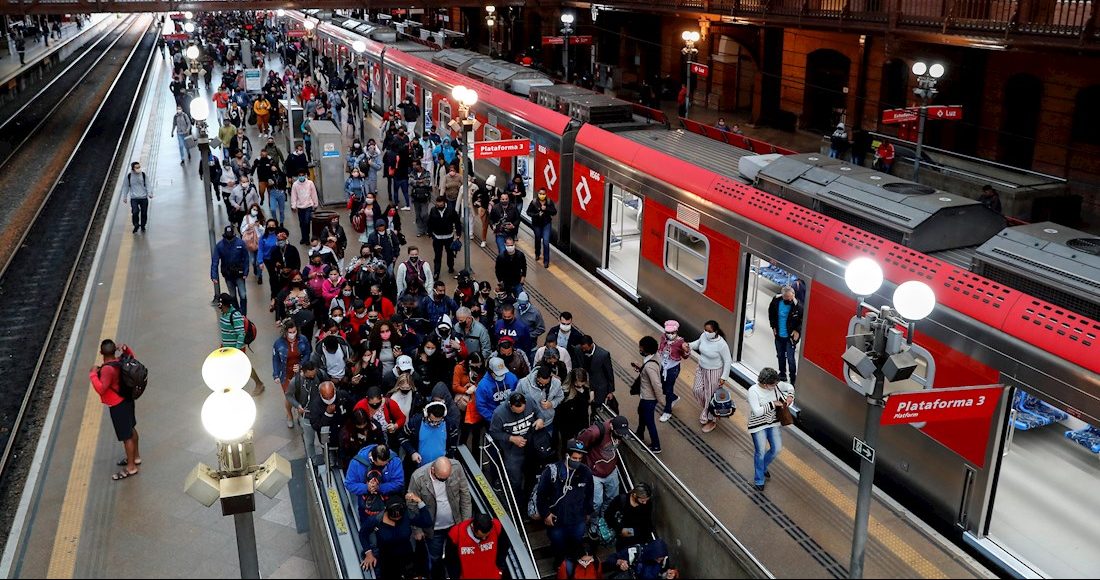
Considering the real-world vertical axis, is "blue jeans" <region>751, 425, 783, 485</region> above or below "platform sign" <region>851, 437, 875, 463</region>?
below

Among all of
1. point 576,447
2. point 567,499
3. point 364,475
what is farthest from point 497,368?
point 364,475

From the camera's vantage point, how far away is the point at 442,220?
53.5 feet

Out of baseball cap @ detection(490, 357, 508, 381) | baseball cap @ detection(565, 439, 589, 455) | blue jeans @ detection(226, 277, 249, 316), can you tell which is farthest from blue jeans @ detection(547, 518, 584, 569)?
blue jeans @ detection(226, 277, 249, 316)

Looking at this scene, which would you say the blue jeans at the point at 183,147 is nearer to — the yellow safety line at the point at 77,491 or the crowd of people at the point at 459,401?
the crowd of people at the point at 459,401

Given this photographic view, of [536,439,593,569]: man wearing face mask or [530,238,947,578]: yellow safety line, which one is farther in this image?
[536,439,593,569]: man wearing face mask

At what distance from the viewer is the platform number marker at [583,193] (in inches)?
663

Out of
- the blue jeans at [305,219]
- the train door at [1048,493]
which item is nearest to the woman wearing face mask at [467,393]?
the train door at [1048,493]

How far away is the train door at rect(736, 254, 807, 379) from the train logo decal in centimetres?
472

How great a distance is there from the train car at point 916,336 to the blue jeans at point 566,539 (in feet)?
10.6

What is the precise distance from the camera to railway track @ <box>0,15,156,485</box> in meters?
14.2

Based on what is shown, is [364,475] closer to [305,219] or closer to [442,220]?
[442,220]

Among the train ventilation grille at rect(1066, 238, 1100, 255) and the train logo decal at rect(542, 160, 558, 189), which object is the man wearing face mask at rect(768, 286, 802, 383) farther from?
the train logo decal at rect(542, 160, 558, 189)

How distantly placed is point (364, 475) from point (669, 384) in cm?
413

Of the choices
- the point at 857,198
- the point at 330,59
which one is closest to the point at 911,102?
the point at 857,198
